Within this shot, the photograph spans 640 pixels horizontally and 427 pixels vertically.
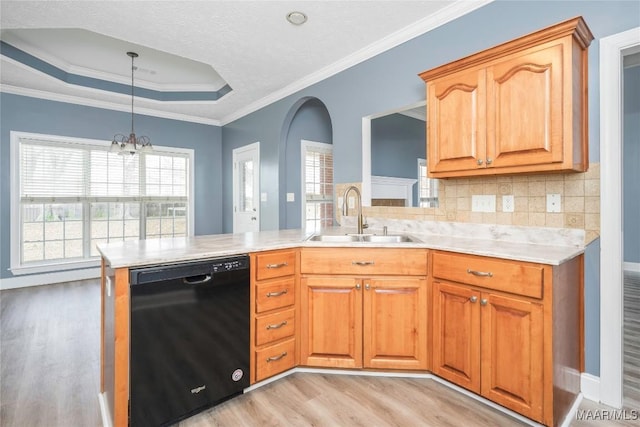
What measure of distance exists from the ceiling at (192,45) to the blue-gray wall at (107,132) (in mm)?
150

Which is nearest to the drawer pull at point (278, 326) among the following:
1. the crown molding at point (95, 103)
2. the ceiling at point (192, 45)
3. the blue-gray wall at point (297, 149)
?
the ceiling at point (192, 45)

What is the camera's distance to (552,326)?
5.11ft

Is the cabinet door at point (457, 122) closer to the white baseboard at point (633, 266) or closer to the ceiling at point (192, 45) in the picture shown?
the ceiling at point (192, 45)

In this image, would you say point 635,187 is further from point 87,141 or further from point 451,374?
point 87,141

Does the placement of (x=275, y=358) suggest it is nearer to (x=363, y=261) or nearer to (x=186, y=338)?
(x=186, y=338)

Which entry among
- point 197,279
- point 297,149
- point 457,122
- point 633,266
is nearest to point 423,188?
point 297,149

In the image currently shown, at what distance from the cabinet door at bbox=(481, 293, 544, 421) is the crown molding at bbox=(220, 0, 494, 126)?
6.55ft

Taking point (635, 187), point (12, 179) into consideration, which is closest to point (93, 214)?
point (12, 179)

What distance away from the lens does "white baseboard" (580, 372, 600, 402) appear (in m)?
1.86

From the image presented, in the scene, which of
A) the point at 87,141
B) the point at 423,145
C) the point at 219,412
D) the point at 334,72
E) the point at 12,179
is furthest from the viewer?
the point at 423,145

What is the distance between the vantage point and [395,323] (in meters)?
2.11

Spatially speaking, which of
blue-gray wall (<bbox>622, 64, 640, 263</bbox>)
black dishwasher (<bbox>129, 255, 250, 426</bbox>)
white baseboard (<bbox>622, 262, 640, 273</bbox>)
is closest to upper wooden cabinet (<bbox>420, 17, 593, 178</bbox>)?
black dishwasher (<bbox>129, 255, 250, 426</bbox>)

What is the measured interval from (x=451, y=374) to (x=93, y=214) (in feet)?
16.6

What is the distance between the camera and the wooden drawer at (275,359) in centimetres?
202
